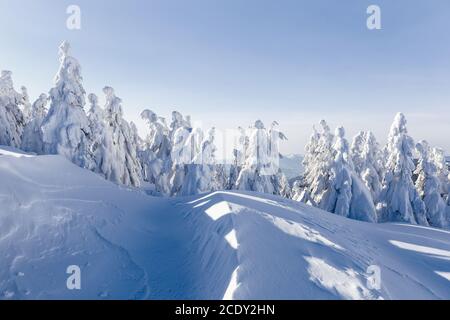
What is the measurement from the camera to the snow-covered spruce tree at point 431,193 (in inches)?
965

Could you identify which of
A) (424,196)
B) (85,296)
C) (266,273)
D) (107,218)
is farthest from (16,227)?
(424,196)

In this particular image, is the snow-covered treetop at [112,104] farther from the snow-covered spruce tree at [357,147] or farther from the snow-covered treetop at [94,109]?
the snow-covered spruce tree at [357,147]

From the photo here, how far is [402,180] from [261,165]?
12.5 metres

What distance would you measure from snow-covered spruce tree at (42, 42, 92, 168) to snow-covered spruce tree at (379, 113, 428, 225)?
26.5 meters

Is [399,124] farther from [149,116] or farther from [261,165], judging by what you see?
[149,116]

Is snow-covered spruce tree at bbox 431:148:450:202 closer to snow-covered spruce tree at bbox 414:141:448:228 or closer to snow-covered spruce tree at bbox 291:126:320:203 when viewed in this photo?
snow-covered spruce tree at bbox 414:141:448:228

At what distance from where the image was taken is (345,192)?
22641 mm

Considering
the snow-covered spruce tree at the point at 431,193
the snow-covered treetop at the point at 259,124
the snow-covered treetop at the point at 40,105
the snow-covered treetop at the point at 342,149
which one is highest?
the snow-covered treetop at the point at 40,105

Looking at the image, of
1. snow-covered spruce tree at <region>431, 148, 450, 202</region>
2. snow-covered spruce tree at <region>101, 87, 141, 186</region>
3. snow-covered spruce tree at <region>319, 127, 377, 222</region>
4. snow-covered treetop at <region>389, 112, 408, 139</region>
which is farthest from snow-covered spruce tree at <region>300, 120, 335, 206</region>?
snow-covered spruce tree at <region>101, 87, 141, 186</region>

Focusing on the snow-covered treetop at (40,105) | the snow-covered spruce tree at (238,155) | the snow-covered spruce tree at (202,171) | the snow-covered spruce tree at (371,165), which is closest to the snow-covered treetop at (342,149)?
the snow-covered spruce tree at (371,165)

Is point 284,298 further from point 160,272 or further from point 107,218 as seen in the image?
point 107,218

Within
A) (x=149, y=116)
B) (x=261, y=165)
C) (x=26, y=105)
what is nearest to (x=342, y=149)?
(x=261, y=165)

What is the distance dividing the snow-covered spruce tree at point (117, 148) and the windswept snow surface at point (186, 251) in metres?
14.0

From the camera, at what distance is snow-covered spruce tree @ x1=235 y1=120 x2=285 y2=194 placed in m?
26.5
